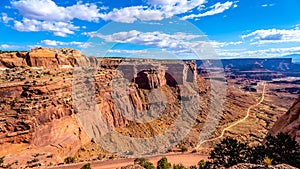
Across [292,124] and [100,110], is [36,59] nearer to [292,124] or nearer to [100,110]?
[100,110]

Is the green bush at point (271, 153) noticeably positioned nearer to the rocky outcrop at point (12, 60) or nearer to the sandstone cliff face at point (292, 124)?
the sandstone cliff face at point (292, 124)

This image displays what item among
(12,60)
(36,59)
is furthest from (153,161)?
(12,60)

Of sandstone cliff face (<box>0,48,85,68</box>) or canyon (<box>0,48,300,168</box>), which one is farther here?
sandstone cliff face (<box>0,48,85,68</box>)

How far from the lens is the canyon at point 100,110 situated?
3909cm

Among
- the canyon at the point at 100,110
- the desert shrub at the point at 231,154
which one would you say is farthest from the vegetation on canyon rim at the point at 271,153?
the canyon at the point at 100,110

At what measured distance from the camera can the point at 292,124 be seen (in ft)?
70.2

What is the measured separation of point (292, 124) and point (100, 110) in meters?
43.4

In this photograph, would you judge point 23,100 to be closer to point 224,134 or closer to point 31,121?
point 31,121

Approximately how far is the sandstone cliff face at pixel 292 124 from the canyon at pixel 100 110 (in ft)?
0.35

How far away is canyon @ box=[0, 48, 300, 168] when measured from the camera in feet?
128

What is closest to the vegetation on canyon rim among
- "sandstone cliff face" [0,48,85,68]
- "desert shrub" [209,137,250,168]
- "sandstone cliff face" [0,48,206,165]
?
"desert shrub" [209,137,250,168]

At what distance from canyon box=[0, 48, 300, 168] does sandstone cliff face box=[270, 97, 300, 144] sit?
0.11 metres

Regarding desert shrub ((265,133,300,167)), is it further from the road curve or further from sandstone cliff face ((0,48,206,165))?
sandstone cliff face ((0,48,206,165))

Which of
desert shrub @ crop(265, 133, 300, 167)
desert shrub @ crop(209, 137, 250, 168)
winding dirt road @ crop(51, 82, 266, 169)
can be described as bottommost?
winding dirt road @ crop(51, 82, 266, 169)
